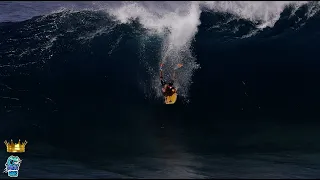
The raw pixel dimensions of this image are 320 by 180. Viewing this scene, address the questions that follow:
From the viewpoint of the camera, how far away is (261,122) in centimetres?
2100

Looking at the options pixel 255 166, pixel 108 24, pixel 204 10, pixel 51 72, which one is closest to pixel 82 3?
pixel 108 24

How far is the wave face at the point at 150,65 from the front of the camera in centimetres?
2189

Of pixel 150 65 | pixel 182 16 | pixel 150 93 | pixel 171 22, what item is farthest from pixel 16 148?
pixel 182 16

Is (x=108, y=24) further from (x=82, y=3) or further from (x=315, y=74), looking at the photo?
(x=315, y=74)

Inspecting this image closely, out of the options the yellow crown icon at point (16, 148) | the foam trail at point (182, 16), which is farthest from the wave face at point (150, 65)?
the yellow crown icon at point (16, 148)

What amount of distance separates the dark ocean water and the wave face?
6cm

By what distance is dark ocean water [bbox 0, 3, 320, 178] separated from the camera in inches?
731

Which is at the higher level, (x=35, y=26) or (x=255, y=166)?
(x=35, y=26)

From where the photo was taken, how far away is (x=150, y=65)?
23781 mm

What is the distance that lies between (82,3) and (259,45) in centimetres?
1224

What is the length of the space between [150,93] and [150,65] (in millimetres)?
1814

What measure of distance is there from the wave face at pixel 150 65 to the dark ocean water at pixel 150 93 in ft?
0.20

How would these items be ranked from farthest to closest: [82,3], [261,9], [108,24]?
[82,3] → [108,24] → [261,9]

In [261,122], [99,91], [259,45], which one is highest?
[259,45]
